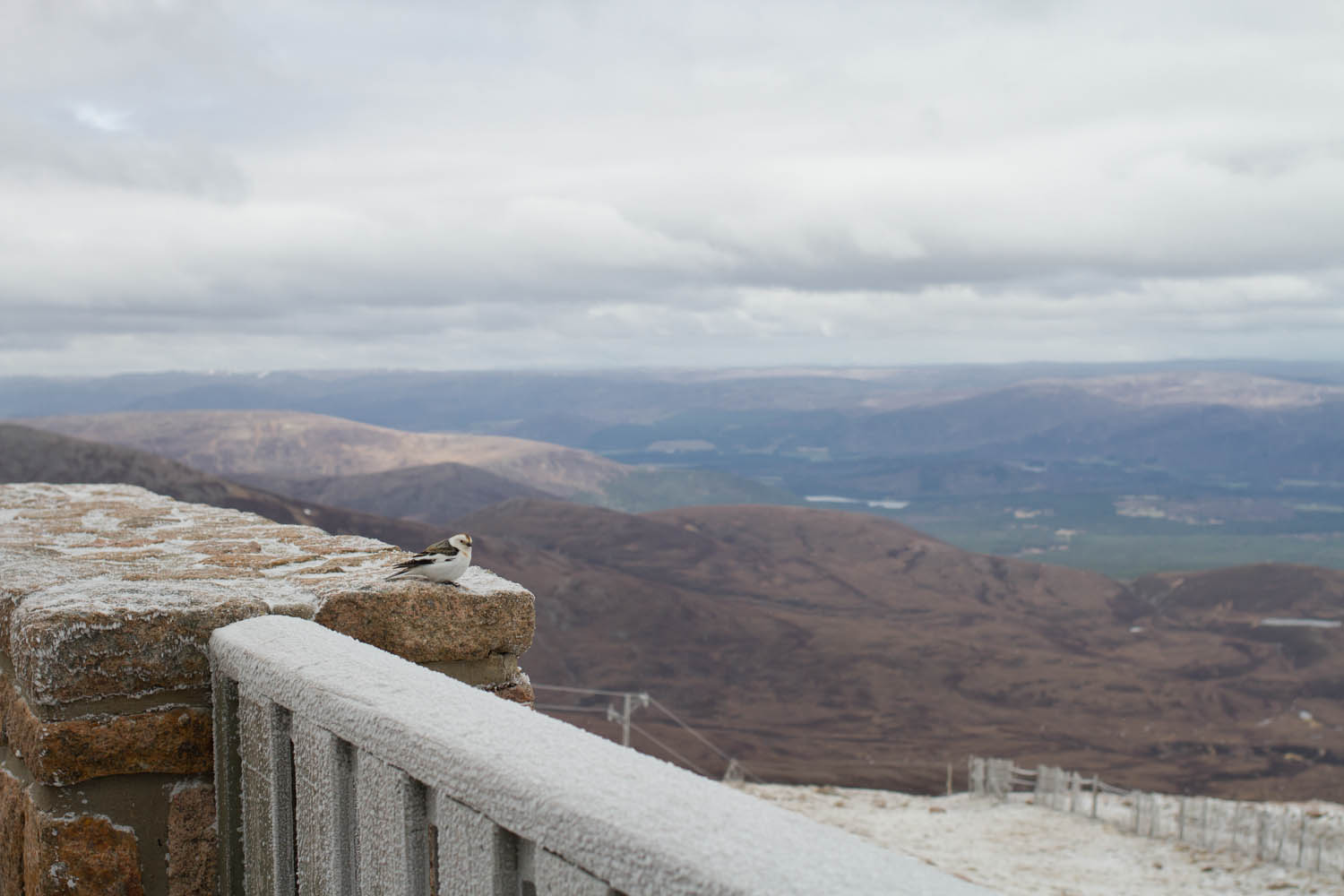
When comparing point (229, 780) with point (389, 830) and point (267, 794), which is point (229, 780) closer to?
point (267, 794)

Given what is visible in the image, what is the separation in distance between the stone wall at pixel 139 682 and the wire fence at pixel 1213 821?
23606 mm

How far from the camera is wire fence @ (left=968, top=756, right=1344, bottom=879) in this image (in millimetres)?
21969

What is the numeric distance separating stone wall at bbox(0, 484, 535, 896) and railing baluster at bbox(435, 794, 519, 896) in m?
1.21

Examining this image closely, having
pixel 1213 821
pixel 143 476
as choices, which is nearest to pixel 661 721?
pixel 1213 821

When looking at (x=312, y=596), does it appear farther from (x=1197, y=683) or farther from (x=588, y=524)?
(x=588, y=524)

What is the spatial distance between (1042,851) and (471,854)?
23954mm

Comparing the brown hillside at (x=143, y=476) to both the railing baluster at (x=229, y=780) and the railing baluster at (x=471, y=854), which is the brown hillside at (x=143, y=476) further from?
the railing baluster at (x=471, y=854)

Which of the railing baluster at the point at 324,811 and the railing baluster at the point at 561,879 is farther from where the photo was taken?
the railing baluster at the point at 324,811

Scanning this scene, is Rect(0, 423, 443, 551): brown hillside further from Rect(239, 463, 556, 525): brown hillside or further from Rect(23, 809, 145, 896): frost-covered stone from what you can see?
Rect(23, 809, 145, 896): frost-covered stone

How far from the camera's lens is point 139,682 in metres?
2.70

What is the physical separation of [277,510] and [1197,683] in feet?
190

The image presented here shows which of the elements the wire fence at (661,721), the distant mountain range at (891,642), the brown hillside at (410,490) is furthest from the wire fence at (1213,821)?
the brown hillside at (410,490)

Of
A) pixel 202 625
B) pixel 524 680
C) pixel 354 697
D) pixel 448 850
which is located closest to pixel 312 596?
pixel 202 625

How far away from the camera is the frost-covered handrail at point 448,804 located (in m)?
1.36
